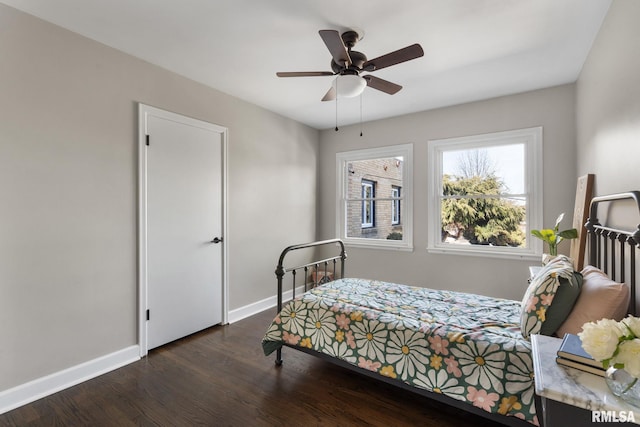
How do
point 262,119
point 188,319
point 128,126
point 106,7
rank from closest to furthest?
point 106,7, point 128,126, point 188,319, point 262,119

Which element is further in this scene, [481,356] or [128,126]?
[128,126]

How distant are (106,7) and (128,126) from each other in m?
0.91

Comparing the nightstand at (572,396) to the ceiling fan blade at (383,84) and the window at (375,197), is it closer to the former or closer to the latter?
the ceiling fan blade at (383,84)

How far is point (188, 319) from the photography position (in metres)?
3.12

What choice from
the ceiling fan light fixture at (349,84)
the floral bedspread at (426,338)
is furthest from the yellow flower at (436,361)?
the ceiling fan light fixture at (349,84)

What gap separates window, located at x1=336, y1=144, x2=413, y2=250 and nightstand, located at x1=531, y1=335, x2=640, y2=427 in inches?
122

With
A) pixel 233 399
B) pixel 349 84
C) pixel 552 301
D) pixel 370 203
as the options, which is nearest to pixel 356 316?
pixel 233 399

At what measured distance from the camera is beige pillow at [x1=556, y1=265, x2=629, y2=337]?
142 cm

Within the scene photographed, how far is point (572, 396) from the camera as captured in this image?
0.91 metres

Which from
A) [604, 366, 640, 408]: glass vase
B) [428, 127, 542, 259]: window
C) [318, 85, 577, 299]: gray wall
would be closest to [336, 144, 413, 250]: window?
[318, 85, 577, 299]: gray wall

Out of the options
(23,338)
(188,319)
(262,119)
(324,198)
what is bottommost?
(188,319)

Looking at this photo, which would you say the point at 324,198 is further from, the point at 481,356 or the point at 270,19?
the point at 481,356

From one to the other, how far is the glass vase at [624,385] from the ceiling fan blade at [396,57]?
5.86 ft

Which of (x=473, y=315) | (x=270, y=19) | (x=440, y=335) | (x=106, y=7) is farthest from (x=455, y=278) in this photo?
(x=106, y=7)
